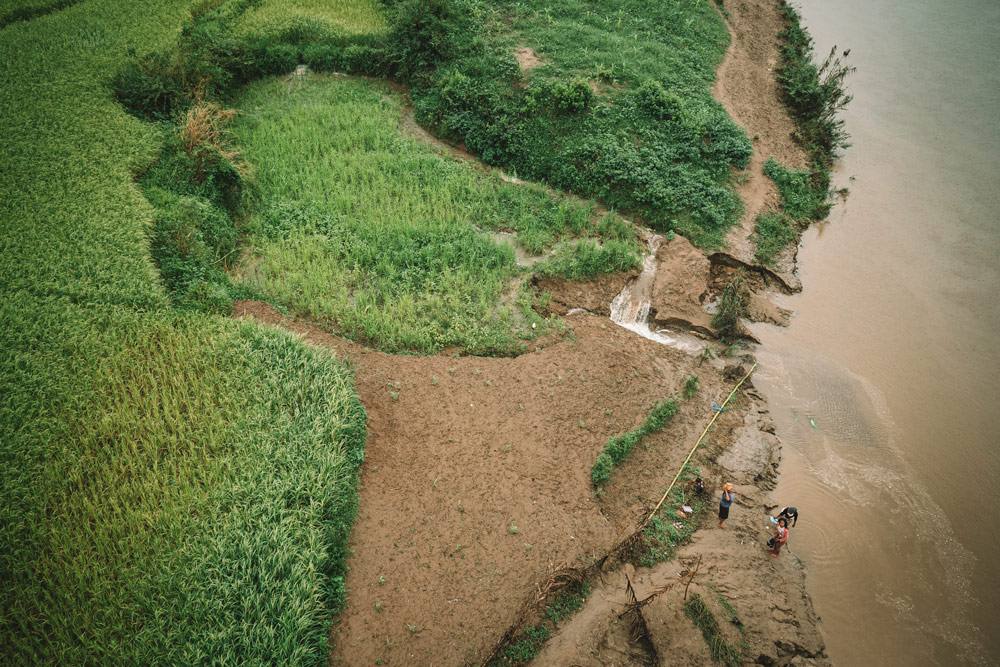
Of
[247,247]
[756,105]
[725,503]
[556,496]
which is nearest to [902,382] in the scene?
[725,503]

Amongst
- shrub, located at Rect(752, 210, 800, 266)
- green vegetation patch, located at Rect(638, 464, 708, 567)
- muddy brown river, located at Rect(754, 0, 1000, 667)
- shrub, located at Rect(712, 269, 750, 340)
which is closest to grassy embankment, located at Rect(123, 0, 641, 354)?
shrub, located at Rect(712, 269, 750, 340)

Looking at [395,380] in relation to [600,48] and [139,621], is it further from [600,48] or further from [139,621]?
[600,48]

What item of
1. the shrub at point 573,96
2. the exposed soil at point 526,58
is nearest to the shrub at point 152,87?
the exposed soil at point 526,58

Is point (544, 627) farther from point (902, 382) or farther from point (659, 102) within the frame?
point (659, 102)

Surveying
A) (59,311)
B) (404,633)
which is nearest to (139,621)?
(404,633)

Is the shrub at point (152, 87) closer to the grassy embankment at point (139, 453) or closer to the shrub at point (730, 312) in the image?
the grassy embankment at point (139, 453)

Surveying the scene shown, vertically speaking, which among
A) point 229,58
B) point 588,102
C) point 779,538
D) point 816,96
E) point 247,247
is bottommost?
point 247,247
